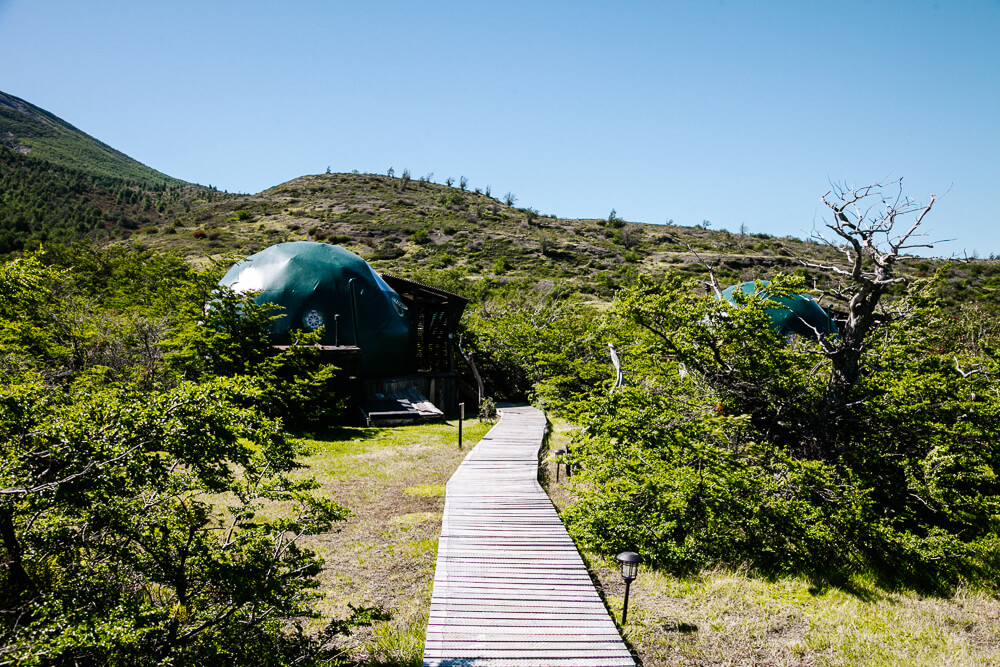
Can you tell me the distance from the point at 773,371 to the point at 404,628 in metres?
8.40

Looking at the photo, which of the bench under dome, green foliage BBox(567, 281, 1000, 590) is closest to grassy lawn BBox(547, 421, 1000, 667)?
green foliage BBox(567, 281, 1000, 590)

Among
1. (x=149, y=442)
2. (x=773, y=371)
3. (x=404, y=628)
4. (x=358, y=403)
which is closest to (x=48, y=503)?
(x=149, y=442)

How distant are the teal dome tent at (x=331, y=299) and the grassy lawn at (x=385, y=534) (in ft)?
14.1

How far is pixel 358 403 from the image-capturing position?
20469 millimetres

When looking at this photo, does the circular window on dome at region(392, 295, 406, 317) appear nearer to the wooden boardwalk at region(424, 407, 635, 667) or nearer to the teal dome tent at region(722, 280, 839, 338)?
the wooden boardwalk at region(424, 407, 635, 667)

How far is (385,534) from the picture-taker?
10.2m

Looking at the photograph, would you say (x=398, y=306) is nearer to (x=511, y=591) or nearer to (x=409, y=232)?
(x=511, y=591)

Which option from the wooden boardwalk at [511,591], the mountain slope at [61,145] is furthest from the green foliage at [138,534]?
the mountain slope at [61,145]

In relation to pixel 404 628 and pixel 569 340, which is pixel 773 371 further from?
pixel 569 340

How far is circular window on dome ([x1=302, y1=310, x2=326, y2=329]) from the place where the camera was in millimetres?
20219

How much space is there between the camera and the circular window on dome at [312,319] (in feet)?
66.3

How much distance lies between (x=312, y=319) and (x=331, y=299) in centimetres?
104

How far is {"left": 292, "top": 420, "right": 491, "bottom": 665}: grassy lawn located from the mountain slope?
128003mm

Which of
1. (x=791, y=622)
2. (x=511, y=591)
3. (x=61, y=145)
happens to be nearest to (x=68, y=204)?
(x=61, y=145)
